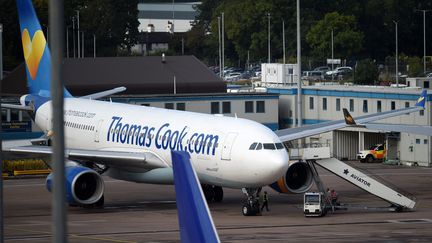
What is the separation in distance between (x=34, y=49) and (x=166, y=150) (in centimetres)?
1393

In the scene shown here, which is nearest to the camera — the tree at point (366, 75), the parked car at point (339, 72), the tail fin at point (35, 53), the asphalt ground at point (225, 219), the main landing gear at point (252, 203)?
the asphalt ground at point (225, 219)

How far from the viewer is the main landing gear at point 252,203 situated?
41.2 m

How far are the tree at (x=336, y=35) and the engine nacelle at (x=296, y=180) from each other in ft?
322

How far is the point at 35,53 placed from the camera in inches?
2130

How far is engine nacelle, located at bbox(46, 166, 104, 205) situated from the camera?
41.9 m

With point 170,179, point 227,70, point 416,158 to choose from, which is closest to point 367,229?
point 170,179

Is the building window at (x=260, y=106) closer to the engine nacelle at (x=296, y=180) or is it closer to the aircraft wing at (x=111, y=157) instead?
the engine nacelle at (x=296, y=180)

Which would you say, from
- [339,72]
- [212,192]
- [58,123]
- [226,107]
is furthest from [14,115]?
[339,72]

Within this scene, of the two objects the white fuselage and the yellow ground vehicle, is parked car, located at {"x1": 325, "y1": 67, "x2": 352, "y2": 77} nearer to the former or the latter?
the yellow ground vehicle

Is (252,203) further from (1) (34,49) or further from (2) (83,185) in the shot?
(1) (34,49)

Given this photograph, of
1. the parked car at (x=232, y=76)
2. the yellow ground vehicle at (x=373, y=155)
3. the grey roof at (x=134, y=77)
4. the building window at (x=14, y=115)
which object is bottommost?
the yellow ground vehicle at (x=373, y=155)

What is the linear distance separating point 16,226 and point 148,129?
7.21 m

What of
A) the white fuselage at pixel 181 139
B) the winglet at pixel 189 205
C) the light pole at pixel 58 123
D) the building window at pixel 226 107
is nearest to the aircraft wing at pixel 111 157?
the white fuselage at pixel 181 139

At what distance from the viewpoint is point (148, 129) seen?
44.2 m
